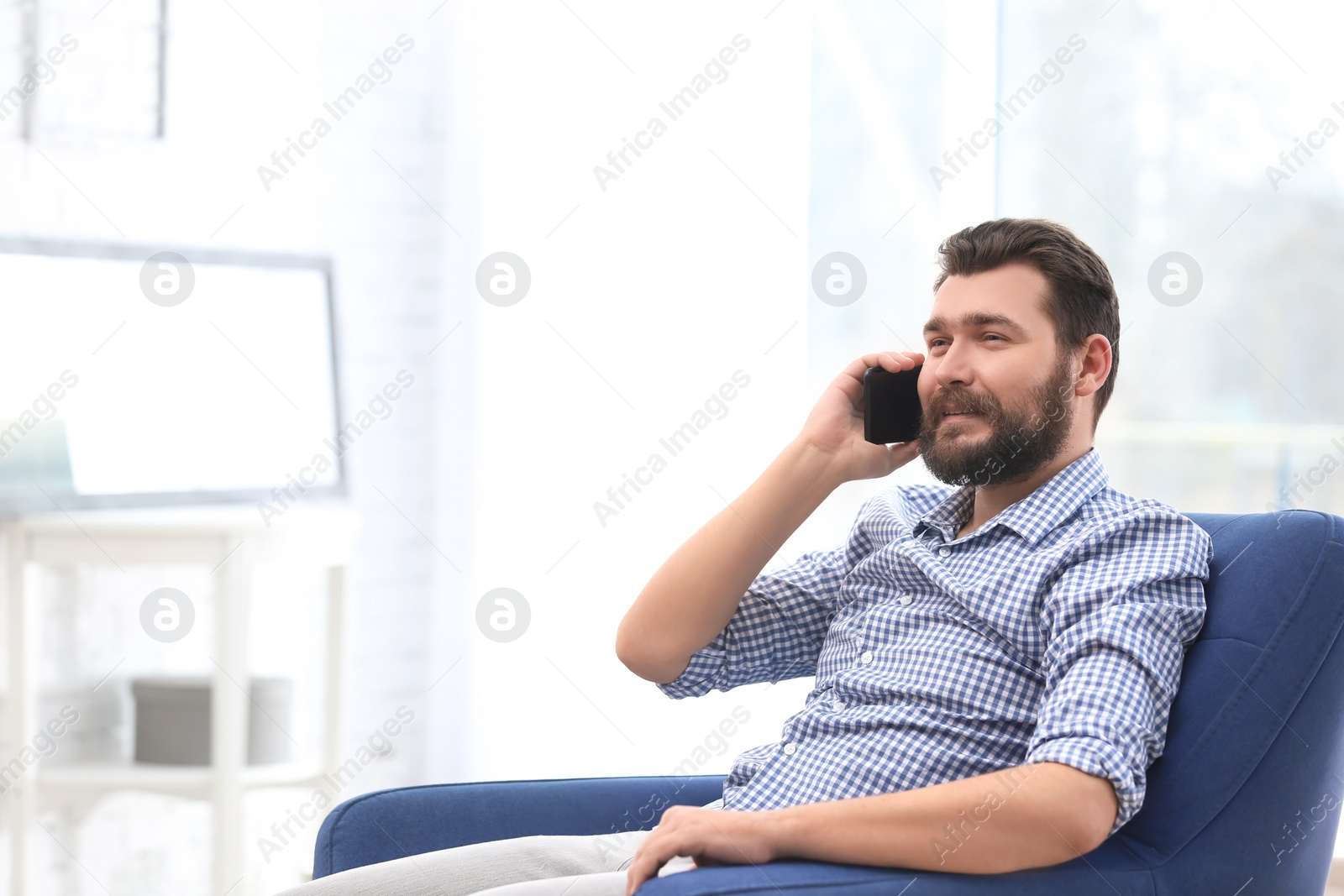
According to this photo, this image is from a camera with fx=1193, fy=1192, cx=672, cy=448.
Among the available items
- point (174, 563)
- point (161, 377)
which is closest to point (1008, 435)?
point (174, 563)

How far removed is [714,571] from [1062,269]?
505 millimetres

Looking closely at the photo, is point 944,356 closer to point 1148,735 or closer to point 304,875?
point 1148,735

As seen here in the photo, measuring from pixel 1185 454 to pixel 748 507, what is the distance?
3.72 ft

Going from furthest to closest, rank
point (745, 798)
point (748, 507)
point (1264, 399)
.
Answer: point (1264, 399), point (748, 507), point (745, 798)

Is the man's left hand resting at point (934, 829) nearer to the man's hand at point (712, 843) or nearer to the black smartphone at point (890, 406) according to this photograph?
the man's hand at point (712, 843)

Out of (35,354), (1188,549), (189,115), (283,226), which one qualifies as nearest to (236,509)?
(35,354)

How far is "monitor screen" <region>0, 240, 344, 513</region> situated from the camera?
2.44 metres

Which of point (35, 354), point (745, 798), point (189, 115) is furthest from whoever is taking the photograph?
point (189, 115)

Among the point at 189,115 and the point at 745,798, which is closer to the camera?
the point at 745,798

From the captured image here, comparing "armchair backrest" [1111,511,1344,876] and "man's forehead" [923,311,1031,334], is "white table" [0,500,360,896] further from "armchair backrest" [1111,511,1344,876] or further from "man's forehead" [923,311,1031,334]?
"armchair backrest" [1111,511,1344,876]

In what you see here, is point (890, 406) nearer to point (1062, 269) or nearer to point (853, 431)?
point (853, 431)

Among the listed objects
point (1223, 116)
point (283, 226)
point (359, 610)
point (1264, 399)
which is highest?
point (1223, 116)

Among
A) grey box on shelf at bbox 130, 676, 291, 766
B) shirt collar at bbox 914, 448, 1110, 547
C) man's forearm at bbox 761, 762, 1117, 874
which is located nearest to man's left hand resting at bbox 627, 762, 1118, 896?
man's forearm at bbox 761, 762, 1117, 874

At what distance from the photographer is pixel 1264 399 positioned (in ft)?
6.75
